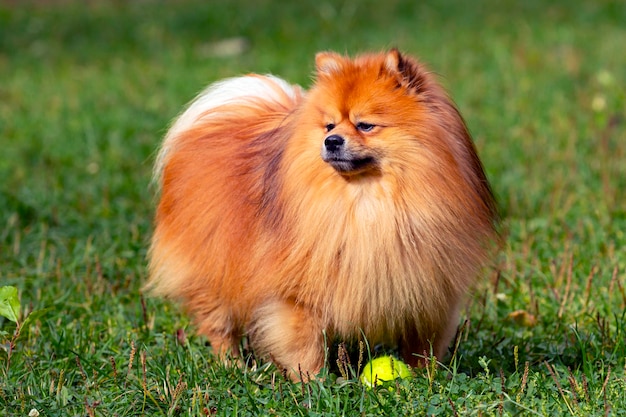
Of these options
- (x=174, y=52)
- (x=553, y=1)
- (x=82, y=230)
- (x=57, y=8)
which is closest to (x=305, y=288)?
(x=82, y=230)

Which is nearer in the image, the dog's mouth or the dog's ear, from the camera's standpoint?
the dog's mouth

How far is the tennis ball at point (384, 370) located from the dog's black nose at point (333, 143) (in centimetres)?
88

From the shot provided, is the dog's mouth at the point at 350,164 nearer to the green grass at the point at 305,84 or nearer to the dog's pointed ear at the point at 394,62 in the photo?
the dog's pointed ear at the point at 394,62

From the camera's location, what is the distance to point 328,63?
3.61 meters

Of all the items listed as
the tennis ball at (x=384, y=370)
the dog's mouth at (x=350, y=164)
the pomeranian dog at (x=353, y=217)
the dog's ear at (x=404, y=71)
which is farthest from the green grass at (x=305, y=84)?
the dog's ear at (x=404, y=71)

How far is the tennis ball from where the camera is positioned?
352cm

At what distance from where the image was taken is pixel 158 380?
3.50 m

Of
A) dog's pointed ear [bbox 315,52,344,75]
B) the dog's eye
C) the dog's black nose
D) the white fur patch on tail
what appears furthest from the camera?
the white fur patch on tail

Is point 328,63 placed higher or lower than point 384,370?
higher

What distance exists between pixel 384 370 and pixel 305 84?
18.0ft

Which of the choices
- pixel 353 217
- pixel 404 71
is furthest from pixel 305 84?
pixel 353 217

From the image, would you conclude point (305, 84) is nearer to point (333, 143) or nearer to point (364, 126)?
point (364, 126)

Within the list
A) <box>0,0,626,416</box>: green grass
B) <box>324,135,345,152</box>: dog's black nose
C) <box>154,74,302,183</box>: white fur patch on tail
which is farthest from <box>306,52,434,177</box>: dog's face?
<box>0,0,626,416</box>: green grass

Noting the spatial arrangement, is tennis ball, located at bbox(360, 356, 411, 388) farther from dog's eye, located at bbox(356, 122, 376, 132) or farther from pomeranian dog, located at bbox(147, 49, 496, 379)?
dog's eye, located at bbox(356, 122, 376, 132)
